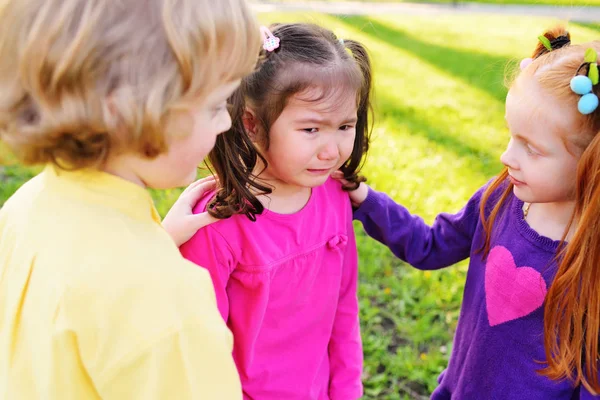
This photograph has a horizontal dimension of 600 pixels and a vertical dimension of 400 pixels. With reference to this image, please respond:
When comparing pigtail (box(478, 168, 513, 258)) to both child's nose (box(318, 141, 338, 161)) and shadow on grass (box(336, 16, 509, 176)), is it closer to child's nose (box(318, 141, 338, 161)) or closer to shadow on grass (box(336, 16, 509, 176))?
child's nose (box(318, 141, 338, 161))

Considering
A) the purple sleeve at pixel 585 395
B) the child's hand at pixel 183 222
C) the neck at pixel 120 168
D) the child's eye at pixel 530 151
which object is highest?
the child's eye at pixel 530 151

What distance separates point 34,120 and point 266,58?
0.76 metres

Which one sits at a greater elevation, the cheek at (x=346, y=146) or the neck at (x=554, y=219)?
the cheek at (x=346, y=146)

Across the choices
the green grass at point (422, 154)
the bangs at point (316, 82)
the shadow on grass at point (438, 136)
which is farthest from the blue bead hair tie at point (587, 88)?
the shadow on grass at point (438, 136)

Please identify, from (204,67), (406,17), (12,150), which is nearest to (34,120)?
(12,150)

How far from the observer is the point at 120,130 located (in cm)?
109

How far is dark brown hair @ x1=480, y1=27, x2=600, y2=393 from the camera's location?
160cm

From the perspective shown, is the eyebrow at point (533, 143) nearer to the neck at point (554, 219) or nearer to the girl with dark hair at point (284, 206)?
the neck at point (554, 219)

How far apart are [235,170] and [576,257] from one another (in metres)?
0.95

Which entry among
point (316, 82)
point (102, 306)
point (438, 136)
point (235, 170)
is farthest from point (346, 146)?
point (438, 136)

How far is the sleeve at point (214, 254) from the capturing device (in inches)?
67.6

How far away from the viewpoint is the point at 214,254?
172 centimetres

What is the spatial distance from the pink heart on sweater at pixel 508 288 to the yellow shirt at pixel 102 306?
3.28 feet

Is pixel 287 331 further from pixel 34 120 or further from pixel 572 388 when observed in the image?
pixel 34 120
